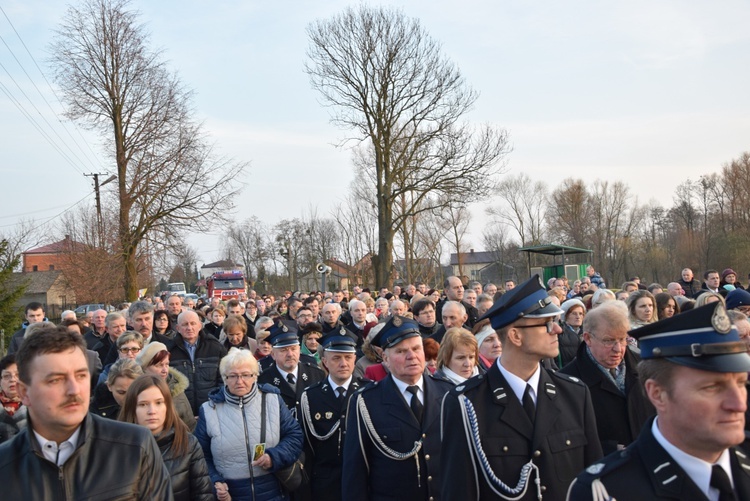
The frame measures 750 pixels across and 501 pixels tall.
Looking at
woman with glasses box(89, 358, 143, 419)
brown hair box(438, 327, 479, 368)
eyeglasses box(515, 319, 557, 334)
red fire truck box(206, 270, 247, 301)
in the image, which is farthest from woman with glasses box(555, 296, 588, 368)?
red fire truck box(206, 270, 247, 301)

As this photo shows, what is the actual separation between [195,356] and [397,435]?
4921mm

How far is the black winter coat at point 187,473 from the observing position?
477 centimetres

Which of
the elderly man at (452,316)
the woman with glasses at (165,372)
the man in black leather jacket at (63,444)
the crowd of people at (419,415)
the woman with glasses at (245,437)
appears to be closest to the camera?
the crowd of people at (419,415)

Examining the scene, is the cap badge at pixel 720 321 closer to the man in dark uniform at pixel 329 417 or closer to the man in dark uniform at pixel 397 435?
the man in dark uniform at pixel 397 435

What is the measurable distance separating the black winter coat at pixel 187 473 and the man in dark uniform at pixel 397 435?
109cm

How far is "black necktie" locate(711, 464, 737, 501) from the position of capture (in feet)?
7.45

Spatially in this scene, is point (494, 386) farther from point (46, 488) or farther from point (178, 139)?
point (178, 139)

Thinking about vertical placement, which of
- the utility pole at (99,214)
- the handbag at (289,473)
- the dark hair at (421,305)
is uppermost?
the utility pole at (99,214)

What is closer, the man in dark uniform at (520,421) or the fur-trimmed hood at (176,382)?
the man in dark uniform at (520,421)

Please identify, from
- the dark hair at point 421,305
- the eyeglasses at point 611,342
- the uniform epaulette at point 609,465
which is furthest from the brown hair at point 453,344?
the dark hair at point 421,305

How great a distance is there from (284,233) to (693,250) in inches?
1564

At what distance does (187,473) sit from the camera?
4.83 metres

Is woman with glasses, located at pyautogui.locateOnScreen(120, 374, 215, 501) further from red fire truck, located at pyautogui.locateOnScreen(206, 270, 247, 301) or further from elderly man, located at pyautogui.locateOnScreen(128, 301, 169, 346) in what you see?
red fire truck, located at pyautogui.locateOnScreen(206, 270, 247, 301)

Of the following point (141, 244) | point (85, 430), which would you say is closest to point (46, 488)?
point (85, 430)
